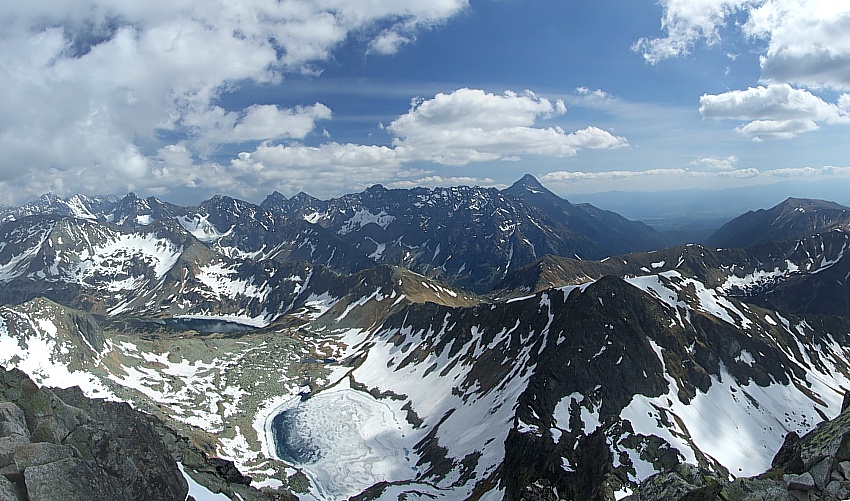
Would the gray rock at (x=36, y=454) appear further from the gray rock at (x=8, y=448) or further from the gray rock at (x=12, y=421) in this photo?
the gray rock at (x=12, y=421)

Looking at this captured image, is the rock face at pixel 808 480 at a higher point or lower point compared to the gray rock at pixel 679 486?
higher

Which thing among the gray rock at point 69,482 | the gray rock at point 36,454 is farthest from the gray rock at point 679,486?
the gray rock at point 36,454

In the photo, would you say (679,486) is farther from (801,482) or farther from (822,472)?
(822,472)

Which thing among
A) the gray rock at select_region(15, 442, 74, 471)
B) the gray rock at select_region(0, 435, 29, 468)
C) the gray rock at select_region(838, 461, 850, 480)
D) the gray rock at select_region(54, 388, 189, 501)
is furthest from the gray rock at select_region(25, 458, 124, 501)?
the gray rock at select_region(838, 461, 850, 480)

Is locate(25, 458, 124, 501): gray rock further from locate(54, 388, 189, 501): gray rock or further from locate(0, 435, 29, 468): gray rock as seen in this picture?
locate(54, 388, 189, 501): gray rock

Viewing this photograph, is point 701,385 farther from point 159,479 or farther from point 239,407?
point 239,407

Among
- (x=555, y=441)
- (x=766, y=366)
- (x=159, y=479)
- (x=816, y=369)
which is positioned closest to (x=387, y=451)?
(x=555, y=441)
